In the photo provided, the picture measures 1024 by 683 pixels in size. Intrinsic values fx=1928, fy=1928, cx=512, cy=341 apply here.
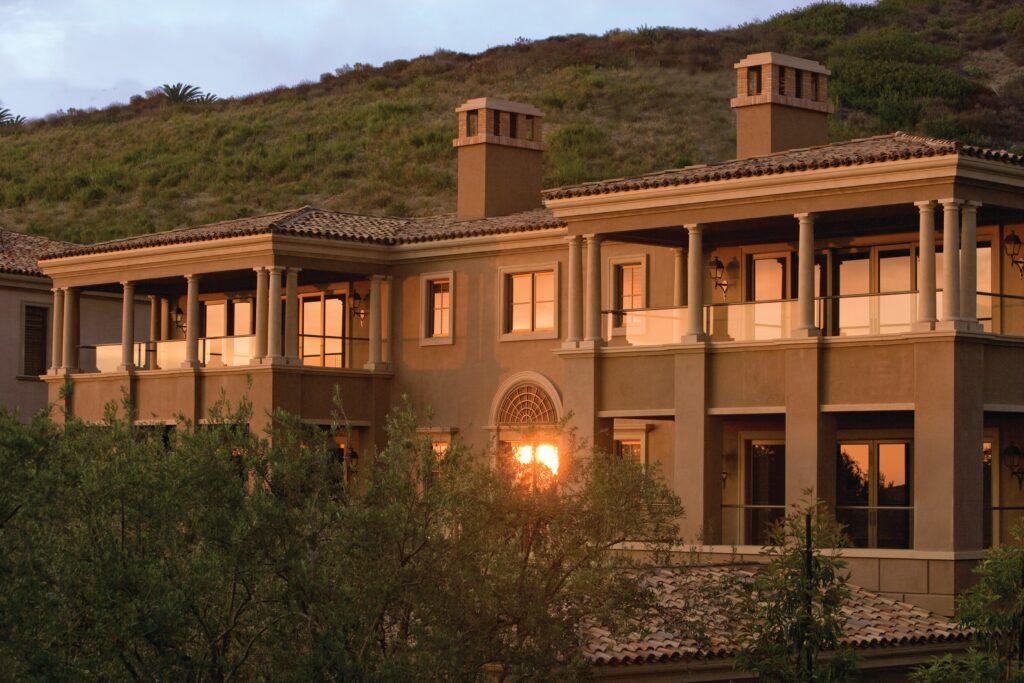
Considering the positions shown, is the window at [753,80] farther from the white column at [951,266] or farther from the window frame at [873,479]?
the white column at [951,266]

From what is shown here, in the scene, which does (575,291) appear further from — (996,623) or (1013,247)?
(996,623)

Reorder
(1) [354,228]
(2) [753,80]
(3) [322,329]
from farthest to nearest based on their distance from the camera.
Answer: (3) [322,329], (1) [354,228], (2) [753,80]

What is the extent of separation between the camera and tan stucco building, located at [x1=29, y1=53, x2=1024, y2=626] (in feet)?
90.4

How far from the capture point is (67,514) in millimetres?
15617

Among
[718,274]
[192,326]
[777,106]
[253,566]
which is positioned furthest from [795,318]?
[253,566]

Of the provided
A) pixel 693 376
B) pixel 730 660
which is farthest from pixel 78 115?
pixel 730 660

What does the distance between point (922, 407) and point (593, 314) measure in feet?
20.8

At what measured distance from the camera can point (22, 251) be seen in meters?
44.3

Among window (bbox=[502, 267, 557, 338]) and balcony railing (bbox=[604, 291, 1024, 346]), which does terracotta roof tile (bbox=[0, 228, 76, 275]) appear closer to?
window (bbox=[502, 267, 557, 338])

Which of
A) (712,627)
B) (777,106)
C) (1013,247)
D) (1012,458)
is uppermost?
(777,106)

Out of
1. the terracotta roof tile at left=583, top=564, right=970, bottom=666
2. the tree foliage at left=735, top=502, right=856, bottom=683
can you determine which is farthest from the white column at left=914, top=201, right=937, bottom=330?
the tree foliage at left=735, top=502, right=856, bottom=683

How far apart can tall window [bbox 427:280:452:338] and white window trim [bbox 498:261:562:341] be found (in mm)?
1418

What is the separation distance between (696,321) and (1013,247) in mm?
4962

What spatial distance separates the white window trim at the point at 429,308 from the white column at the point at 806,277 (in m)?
8.88
